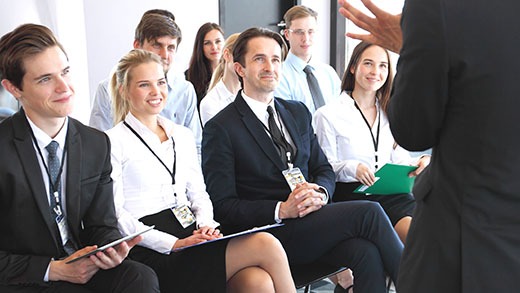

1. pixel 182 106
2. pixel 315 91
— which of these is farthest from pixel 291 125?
pixel 315 91

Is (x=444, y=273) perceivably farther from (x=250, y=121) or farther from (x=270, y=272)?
(x=250, y=121)

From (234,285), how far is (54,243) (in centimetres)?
70

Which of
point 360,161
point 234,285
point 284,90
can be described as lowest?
point 234,285

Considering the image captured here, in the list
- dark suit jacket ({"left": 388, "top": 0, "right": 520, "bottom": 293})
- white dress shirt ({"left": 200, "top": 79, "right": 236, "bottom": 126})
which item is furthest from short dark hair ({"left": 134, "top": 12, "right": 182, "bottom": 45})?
dark suit jacket ({"left": 388, "top": 0, "right": 520, "bottom": 293})

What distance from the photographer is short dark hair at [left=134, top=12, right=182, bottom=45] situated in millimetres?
3684

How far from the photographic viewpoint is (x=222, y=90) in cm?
362

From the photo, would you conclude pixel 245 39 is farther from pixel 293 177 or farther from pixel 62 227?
pixel 62 227

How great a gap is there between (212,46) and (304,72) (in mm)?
694

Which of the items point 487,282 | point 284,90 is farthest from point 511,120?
point 284,90

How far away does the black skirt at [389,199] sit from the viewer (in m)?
2.98

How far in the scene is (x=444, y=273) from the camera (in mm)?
1375

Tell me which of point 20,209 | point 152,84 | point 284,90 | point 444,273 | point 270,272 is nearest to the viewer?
point 444,273

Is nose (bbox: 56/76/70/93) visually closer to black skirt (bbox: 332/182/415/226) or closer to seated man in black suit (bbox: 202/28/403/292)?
seated man in black suit (bbox: 202/28/403/292)

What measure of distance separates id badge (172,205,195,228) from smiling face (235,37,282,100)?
654mm
